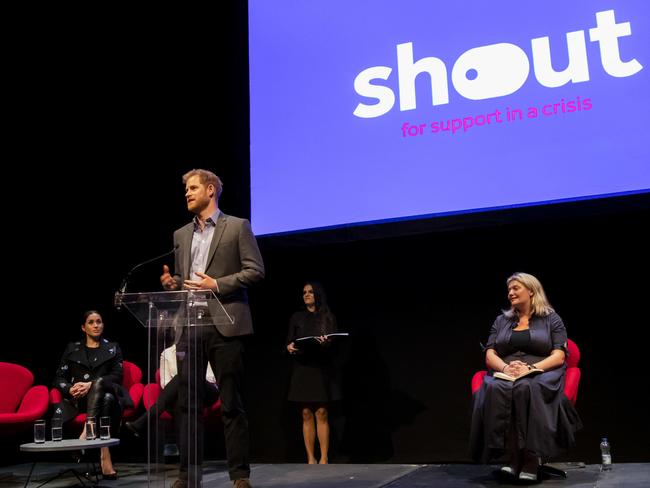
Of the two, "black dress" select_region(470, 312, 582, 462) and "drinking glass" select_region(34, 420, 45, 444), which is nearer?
"black dress" select_region(470, 312, 582, 462)

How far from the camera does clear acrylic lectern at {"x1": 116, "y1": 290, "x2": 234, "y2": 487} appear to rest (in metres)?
2.65

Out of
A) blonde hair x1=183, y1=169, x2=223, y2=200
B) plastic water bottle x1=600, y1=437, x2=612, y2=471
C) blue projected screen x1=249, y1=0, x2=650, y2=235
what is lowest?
plastic water bottle x1=600, y1=437, x2=612, y2=471

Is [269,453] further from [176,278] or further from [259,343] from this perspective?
[176,278]

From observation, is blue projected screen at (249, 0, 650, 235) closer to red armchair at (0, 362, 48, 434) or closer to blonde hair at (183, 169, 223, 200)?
blonde hair at (183, 169, 223, 200)

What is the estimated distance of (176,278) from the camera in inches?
120

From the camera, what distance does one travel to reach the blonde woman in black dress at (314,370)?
188 inches

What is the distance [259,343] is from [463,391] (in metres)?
1.56

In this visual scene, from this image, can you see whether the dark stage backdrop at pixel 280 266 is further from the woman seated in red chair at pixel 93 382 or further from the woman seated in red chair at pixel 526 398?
the woman seated in red chair at pixel 93 382

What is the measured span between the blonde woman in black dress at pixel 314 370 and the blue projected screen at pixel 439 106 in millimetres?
644

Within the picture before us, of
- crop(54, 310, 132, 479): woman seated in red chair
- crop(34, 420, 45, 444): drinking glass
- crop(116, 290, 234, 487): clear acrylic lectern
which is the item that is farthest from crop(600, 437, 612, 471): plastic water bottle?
crop(34, 420, 45, 444): drinking glass

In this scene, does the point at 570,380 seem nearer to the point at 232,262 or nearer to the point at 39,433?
the point at 232,262

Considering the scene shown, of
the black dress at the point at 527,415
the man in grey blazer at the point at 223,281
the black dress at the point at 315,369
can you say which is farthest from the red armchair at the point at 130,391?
the black dress at the point at 527,415

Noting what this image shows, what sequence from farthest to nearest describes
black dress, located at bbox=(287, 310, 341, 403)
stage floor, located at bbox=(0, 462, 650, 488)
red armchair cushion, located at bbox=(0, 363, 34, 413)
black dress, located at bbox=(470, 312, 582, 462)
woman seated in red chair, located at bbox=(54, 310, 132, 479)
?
red armchair cushion, located at bbox=(0, 363, 34, 413), black dress, located at bbox=(287, 310, 341, 403), woman seated in red chair, located at bbox=(54, 310, 132, 479), stage floor, located at bbox=(0, 462, 650, 488), black dress, located at bbox=(470, 312, 582, 462)

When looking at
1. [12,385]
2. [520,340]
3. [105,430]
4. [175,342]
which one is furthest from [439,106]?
[12,385]
